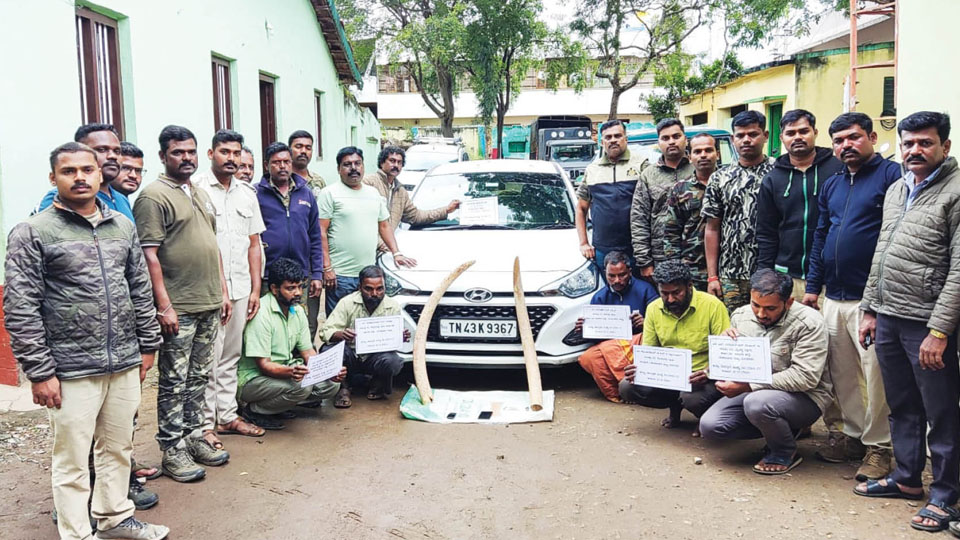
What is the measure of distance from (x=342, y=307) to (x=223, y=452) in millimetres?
1483

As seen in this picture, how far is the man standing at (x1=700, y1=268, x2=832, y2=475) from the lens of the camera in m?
4.09

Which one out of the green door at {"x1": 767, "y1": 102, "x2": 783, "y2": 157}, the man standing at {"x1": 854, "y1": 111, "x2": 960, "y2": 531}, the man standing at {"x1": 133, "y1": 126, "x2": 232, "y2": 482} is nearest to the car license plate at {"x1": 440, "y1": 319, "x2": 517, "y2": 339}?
the man standing at {"x1": 133, "y1": 126, "x2": 232, "y2": 482}

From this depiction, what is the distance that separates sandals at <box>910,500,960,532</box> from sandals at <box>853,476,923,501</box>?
0.27m

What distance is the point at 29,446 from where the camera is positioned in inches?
186

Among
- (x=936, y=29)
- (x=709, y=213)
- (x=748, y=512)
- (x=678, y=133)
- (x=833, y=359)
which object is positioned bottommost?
(x=748, y=512)

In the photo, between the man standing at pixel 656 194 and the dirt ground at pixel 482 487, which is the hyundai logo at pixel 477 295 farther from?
the man standing at pixel 656 194

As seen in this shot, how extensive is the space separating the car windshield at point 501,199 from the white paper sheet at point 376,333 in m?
1.44

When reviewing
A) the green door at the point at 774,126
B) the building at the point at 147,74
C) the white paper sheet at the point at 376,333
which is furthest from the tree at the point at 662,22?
the white paper sheet at the point at 376,333

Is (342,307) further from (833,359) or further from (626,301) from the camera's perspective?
(833,359)

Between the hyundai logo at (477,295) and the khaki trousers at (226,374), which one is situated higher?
the hyundai logo at (477,295)

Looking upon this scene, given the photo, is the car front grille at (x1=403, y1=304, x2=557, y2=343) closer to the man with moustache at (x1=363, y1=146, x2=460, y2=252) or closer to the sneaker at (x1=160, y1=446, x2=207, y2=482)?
the man with moustache at (x1=363, y1=146, x2=460, y2=252)

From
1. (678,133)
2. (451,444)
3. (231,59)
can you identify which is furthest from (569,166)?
(451,444)

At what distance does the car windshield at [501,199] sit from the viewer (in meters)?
6.50

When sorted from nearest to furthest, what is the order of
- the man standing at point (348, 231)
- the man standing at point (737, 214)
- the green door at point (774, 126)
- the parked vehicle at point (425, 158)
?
the man standing at point (737, 214) < the man standing at point (348, 231) < the parked vehicle at point (425, 158) < the green door at point (774, 126)
